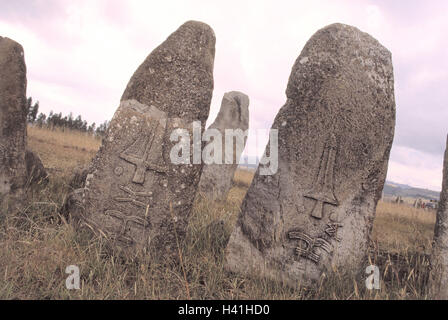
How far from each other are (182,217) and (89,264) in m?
0.90

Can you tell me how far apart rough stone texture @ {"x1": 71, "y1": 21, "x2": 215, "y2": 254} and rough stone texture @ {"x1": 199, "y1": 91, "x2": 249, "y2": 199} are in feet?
12.2

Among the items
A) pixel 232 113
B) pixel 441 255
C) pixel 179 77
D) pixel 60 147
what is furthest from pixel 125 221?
pixel 60 147

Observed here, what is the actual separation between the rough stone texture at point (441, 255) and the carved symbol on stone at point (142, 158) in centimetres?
240

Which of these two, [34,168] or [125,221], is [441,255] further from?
[34,168]

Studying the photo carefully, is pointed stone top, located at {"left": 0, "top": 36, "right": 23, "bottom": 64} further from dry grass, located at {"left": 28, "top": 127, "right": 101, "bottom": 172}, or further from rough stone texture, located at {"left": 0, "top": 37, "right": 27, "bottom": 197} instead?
dry grass, located at {"left": 28, "top": 127, "right": 101, "bottom": 172}

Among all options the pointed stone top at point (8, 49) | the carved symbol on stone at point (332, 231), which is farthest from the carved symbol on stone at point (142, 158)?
the pointed stone top at point (8, 49)

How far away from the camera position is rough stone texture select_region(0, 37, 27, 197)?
4082 mm

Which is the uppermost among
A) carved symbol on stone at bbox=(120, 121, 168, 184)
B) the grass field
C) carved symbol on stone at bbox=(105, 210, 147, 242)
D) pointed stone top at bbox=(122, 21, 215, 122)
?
pointed stone top at bbox=(122, 21, 215, 122)

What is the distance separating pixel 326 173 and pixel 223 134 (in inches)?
176

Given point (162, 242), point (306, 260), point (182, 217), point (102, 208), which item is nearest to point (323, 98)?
point (306, 260)

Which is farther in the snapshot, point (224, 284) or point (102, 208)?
point (102, 208)

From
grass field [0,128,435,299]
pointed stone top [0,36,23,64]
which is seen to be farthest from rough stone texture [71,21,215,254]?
pointed stone top [0,36,23,64]
